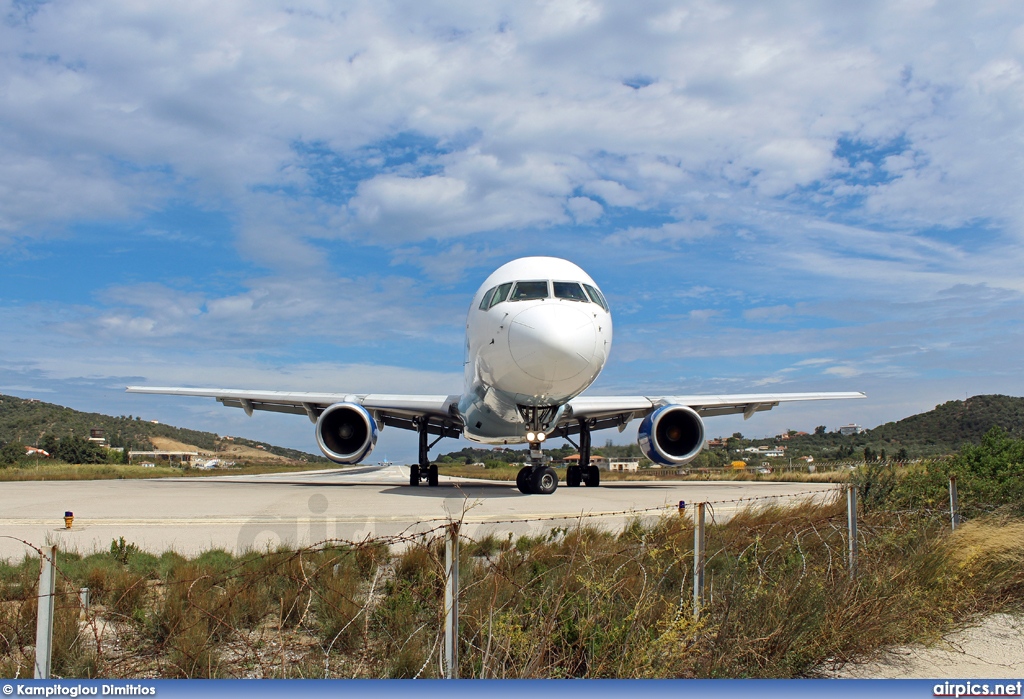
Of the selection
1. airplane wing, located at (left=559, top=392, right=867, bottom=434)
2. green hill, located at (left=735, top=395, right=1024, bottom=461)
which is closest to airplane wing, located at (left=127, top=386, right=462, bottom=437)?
airplane wing, located at (left=559, top=392, right=867, bottom=434)

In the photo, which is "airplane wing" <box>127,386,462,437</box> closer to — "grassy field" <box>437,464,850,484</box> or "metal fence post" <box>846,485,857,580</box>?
"grassy field" <box>437,464,850,484</box>

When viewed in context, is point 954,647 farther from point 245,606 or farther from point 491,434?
point 491,434

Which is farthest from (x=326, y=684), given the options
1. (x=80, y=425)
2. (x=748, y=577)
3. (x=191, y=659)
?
(x=80, y=425)

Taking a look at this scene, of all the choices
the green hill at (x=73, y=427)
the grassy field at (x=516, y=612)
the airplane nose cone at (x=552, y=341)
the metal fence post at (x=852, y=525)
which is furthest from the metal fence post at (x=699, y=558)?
the green hill at (x=73, y=427)

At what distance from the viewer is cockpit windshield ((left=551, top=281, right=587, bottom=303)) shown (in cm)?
1406

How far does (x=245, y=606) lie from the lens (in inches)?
199

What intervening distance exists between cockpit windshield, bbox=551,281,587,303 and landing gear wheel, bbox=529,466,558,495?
3738 millimetres

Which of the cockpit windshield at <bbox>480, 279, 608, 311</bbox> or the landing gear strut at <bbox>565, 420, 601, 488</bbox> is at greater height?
the cockpit windshield at <bbox>480, 279, 608, 311</bbox>

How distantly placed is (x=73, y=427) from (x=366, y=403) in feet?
236

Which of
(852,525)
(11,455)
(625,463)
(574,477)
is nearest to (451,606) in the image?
(852,525)

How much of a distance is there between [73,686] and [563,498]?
12.1 m

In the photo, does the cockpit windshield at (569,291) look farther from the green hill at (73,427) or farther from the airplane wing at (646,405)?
the green hill at (73,427)

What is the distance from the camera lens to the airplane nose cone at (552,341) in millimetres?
12961

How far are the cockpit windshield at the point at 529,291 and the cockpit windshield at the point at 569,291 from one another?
22 cm
